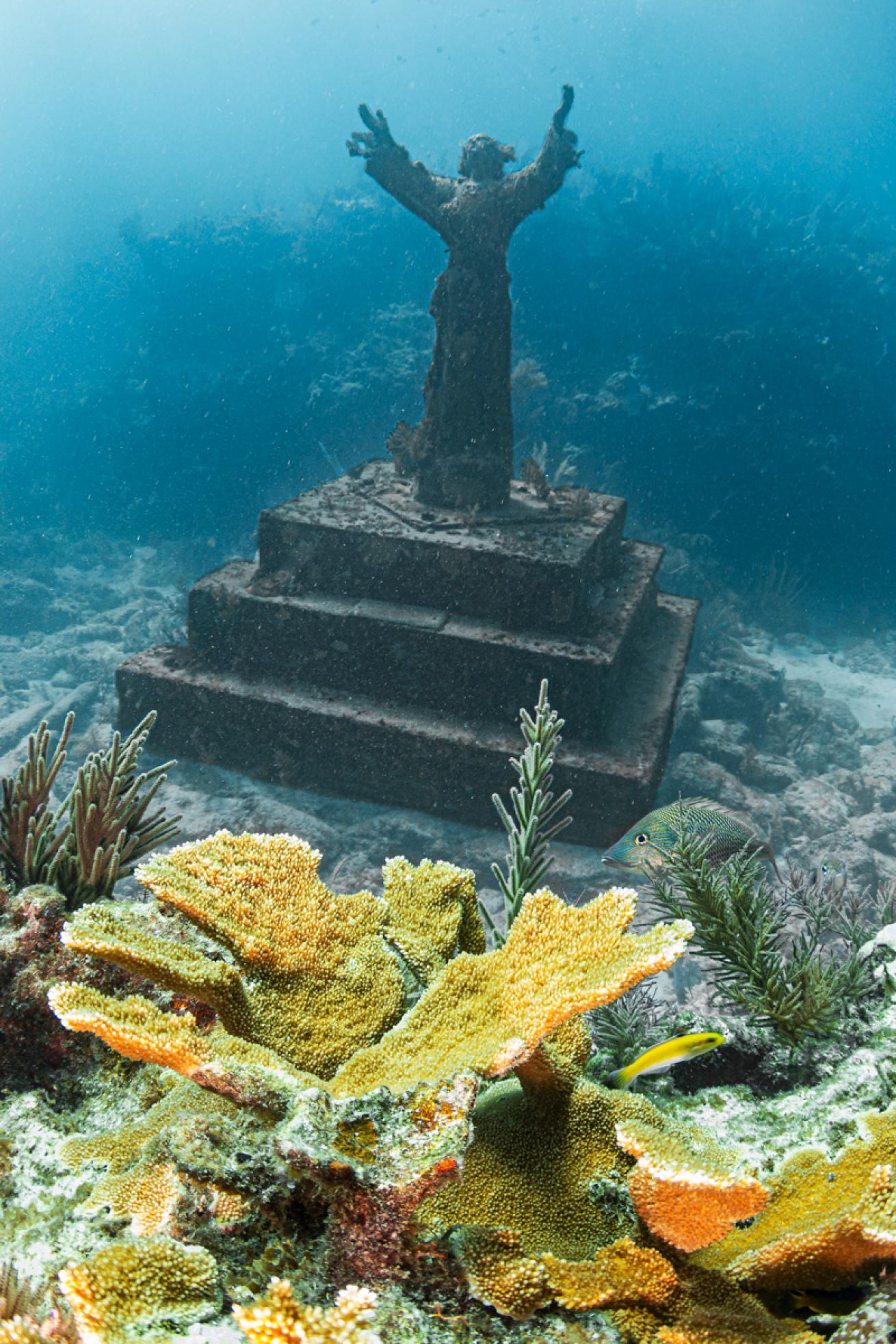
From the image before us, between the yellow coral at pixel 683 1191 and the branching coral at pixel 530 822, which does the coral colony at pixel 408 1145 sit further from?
the branching coral at pixel 530 822

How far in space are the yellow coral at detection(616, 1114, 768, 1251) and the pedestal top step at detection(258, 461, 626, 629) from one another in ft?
20.0

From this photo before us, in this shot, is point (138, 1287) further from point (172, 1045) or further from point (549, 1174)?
point (549, 1174)

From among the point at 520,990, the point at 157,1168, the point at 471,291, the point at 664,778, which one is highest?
the point at 471,291

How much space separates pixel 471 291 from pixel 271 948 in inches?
312

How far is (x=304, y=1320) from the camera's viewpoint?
0.80 meters

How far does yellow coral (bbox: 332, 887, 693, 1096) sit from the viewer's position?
1.07 meters

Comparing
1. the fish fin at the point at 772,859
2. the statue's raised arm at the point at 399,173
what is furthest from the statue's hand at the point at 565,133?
the fish fin at the point at 772,859

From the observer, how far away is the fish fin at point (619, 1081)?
148cm

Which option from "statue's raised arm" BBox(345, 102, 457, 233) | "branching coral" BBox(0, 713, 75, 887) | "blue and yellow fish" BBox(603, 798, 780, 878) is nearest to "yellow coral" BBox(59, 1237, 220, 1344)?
"branching coral" BBox(0, 713, 75, 887)

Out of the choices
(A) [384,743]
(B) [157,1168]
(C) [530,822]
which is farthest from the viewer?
(A) [384,743]

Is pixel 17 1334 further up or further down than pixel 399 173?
further down

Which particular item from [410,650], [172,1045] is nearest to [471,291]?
[410,650]

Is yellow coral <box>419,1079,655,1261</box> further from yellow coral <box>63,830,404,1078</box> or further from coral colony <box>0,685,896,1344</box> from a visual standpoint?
yellow coral <box>63,830,404,1078</box>

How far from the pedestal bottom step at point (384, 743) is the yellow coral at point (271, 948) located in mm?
4941
